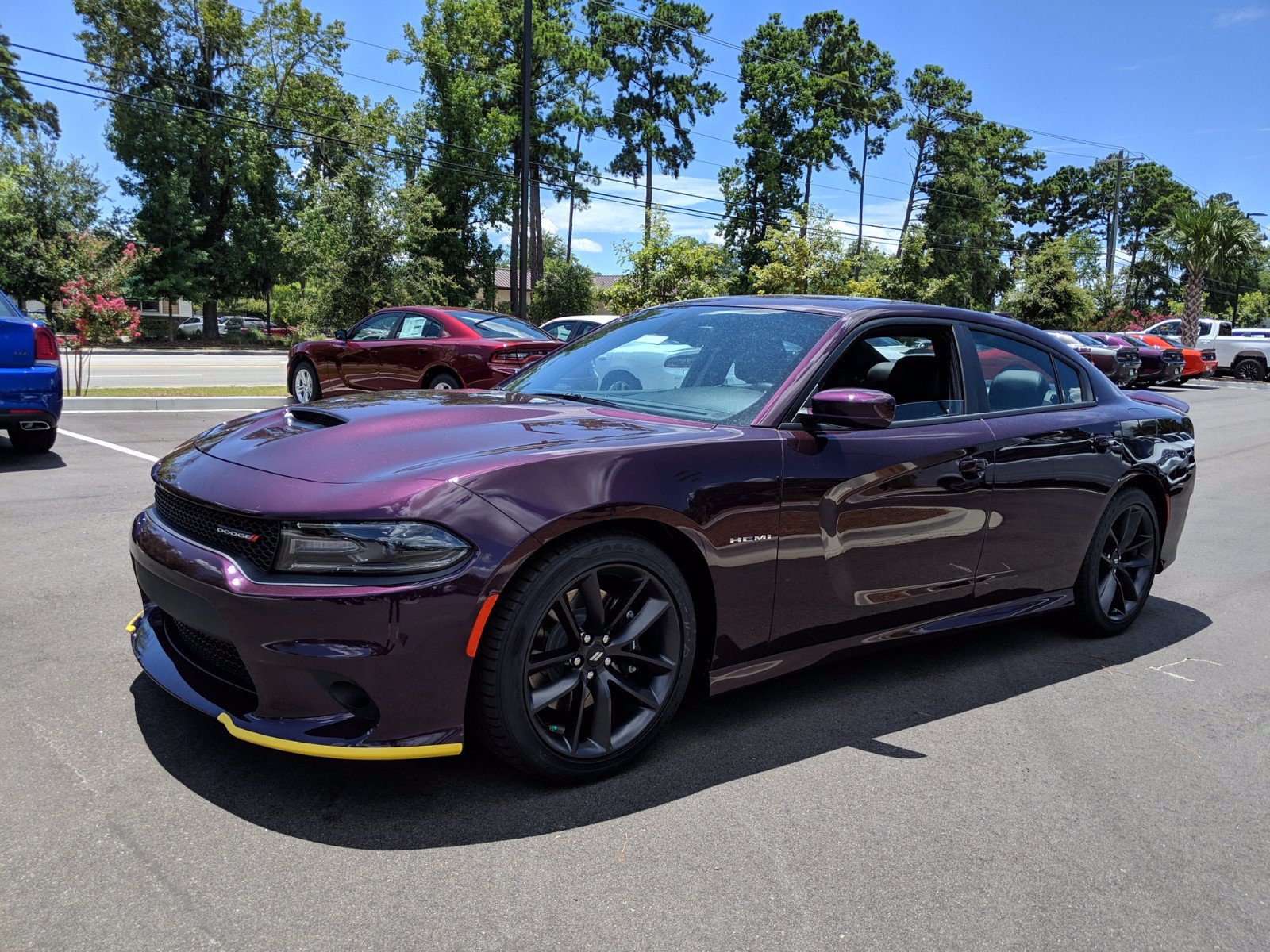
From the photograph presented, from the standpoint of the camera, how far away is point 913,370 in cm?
391

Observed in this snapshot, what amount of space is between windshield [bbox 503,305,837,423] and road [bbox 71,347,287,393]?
1461 centimetres

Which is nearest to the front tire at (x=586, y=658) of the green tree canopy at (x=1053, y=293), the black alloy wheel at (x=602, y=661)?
A: the black alloy wheel at (x=602, y=661)

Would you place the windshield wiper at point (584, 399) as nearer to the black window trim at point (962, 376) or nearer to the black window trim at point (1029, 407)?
the black window trim at point (962, 376)

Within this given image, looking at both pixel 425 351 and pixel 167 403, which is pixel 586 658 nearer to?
pixel 425 351

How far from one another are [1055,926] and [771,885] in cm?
68

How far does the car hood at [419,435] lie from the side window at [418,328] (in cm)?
785

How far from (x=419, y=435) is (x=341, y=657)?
78cm

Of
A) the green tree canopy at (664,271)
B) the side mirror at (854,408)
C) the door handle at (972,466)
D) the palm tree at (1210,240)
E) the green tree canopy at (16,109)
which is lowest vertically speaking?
the door handle at (972,466)

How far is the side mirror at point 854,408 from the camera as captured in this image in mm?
3115

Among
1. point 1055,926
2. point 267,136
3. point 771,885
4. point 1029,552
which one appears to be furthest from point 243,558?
point 267,136

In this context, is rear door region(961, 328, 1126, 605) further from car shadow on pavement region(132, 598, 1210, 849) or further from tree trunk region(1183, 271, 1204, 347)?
tree trunk region(1183, 271, 1204, 347)

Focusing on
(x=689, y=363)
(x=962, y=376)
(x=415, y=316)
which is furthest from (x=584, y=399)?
(x=415, y=316)

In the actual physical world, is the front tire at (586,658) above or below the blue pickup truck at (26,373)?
below

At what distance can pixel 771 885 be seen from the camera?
7.89 ft
